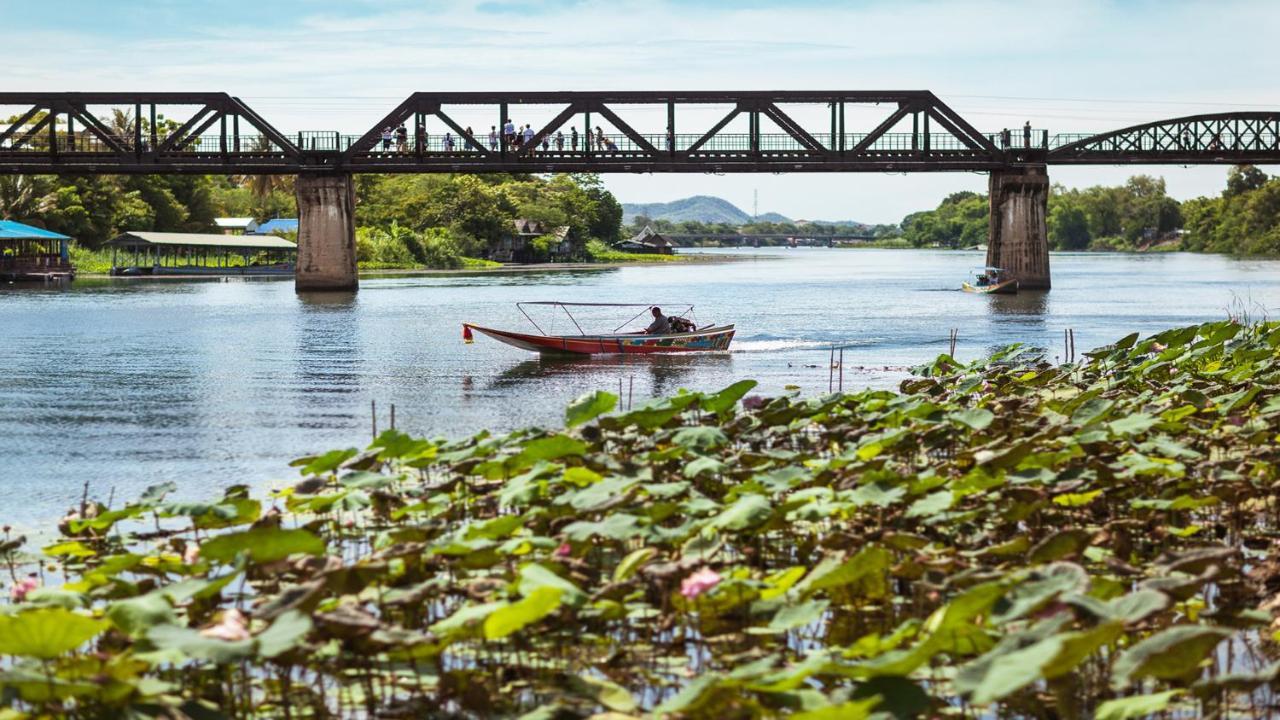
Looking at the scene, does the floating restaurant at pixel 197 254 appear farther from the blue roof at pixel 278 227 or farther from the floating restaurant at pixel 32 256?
the blue roof at pixel 278 227

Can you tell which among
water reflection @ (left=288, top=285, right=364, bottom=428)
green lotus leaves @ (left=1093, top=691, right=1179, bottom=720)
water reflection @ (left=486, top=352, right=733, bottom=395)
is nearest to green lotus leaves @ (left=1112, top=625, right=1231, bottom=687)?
green lotus leaves @ (left=1093, top=691, right=1179, bottom=720)

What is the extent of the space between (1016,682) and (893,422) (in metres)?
9.18

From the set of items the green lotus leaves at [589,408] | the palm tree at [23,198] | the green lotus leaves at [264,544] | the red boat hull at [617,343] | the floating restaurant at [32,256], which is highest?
the palm tree at [23,198]

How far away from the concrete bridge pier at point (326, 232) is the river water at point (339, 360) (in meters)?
2.28

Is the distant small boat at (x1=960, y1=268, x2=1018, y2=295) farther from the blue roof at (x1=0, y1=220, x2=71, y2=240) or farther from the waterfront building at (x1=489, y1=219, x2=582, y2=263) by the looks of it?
the waterfront building at (x1=489, y1=219, x2=582, y2=263)

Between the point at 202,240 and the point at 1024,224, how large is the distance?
216 feet

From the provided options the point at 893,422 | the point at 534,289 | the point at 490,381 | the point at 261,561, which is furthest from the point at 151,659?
the point at 534,289

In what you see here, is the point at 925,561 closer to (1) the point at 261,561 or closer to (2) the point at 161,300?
(1) the point at 261,561

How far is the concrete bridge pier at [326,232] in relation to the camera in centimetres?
8762

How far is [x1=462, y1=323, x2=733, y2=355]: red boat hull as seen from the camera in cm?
4094

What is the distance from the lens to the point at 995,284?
88250mm

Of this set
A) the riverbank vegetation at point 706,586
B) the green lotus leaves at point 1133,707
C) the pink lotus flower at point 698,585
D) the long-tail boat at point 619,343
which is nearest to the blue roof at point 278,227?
the long-tail boat at point 619,343

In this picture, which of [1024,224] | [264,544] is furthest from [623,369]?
[1024,224]

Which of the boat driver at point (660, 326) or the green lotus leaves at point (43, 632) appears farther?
the boat driver at point (660, 326)
